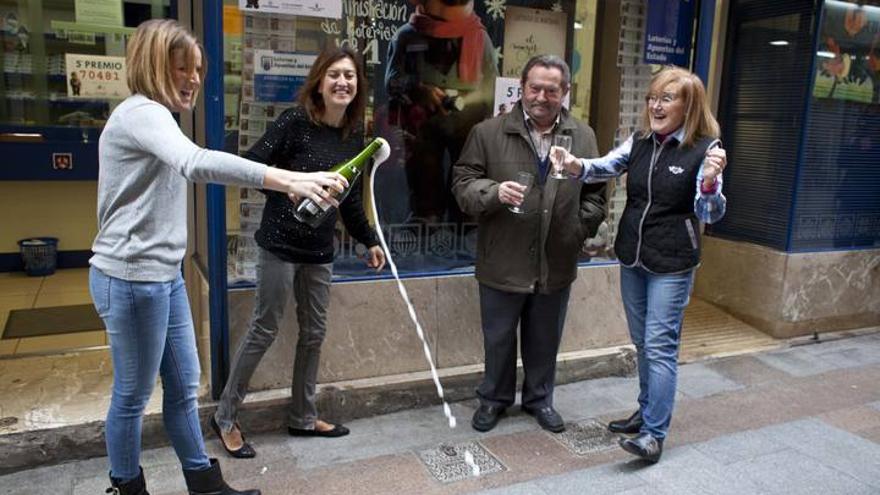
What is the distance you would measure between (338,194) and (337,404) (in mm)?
1745

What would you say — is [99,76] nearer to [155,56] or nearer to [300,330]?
[155,56]

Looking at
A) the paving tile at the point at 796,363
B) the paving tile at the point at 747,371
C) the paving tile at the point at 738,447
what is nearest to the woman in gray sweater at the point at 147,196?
the paving tile at the point at 738,447

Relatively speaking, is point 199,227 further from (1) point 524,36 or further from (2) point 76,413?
(1) point 524,36

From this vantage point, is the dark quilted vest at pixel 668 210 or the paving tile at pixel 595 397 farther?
the paving tile at pixel 595 397

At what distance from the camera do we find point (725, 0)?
565 cm

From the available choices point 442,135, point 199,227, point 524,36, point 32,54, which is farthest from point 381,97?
point 32,54

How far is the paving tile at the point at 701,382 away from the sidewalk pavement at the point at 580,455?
0.08 feet

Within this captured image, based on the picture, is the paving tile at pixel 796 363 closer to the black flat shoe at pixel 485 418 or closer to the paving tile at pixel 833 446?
the paving tile at pixel 833 446

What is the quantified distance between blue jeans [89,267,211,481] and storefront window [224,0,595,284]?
1.02 meters

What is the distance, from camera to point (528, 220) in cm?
350

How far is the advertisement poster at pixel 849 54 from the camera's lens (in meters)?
5.19

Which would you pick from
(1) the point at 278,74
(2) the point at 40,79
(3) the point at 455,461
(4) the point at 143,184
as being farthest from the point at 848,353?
(2) the point at 40,79

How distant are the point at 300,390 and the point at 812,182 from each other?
428 centimetres

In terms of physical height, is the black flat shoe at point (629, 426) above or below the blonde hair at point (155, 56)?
below
